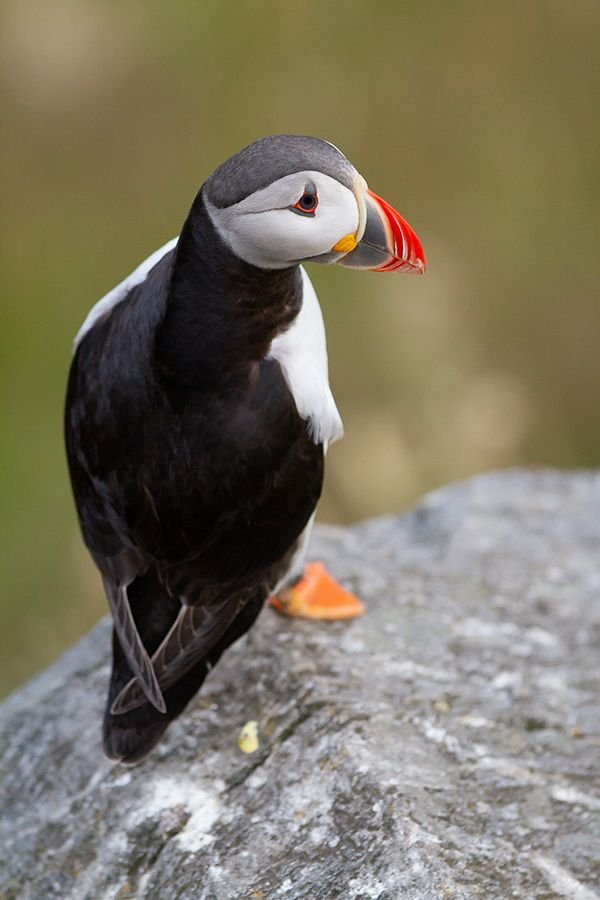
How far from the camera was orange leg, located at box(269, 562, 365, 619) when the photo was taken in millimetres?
3250

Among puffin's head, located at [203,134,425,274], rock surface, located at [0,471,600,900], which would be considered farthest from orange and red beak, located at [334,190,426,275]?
rock surface, located at [0,471,600,900]

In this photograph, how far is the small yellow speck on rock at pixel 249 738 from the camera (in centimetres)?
282

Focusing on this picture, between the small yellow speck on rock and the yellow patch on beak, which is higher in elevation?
the yellow patch on beak

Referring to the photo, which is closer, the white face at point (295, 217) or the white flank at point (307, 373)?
the white face at point (295, 217)

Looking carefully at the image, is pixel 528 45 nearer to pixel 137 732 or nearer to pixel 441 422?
pixel 441 422

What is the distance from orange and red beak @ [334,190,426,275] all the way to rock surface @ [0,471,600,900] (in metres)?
1.05

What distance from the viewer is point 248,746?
2822 mm

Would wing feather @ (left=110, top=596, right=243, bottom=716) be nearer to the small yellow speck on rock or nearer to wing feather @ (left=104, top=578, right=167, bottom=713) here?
wing feather @ (left=104, top=578, right=167, bottom=713)

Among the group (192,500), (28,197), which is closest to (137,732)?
(192,500)

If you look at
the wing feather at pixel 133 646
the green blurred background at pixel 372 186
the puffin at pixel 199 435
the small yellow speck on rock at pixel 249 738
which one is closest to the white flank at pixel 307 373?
the puffin at pixel 199 435

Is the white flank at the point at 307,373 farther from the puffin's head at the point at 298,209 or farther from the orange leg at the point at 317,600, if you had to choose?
the orange leg at the point at 317,600

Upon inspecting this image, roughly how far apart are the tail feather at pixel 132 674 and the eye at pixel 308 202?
957mm

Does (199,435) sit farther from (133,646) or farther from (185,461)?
(133,646)

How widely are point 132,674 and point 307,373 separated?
2.62 feet
